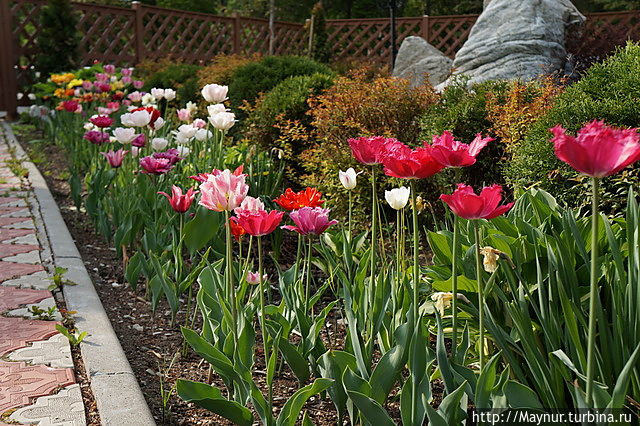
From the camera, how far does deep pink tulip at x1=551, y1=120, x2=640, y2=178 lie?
1195mm

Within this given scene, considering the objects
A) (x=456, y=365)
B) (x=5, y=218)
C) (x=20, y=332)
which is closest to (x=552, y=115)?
(x=456, y=365)

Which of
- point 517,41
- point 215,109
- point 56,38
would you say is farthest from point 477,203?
point 56,38

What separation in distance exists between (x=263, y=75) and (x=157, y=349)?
421cm

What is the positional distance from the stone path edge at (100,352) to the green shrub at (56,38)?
297 inches

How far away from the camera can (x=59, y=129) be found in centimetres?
712

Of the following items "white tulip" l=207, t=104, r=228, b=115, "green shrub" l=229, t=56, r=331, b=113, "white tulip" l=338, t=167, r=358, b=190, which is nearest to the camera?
"white tulip" l=338, t=167, r=358, b=190

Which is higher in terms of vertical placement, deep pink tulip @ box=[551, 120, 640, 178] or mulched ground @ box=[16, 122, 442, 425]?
deep pink tulip @ box=[551, 120, 640, 178]

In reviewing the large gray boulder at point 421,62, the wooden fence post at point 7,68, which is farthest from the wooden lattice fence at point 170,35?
the large gray boulder at point 421,62

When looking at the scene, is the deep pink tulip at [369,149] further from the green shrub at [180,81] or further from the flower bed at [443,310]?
the green shrub at [180,81]

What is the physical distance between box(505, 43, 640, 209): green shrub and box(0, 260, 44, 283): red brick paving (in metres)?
2.51

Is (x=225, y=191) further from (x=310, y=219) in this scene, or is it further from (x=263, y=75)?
(x=263, y=75)

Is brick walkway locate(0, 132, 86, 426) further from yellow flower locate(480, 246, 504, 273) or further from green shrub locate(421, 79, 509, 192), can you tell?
green shrub locate(421, 79, 509, 192)

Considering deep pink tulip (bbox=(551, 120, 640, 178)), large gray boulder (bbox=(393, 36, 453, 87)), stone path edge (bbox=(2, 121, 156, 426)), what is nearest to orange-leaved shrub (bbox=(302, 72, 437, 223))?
stone path edge (bbox=(2, 121, 156, 426))

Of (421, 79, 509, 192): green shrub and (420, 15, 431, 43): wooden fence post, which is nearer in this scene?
(421, 79, 509, 192): green shrub
